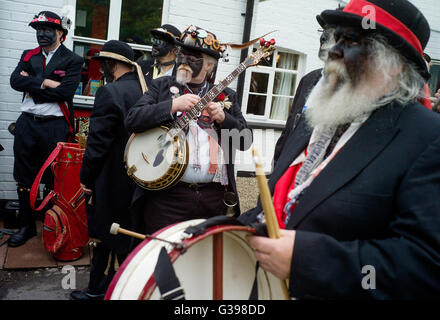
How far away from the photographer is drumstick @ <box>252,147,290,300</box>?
3.43ft

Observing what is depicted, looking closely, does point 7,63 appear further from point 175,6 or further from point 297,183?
A: point 297,183

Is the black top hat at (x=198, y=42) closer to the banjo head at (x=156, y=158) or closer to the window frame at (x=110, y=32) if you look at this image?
the banjo head at (x=156, y=158)

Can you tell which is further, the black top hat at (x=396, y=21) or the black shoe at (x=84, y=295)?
the black shoe at (x=84, y=295)

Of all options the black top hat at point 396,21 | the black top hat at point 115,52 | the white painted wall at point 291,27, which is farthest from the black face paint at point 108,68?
the white painted wall at point 291,27

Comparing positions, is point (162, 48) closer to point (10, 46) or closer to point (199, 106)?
point (199, 106)

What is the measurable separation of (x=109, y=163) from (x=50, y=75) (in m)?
1.77

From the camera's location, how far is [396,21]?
4.48 ft

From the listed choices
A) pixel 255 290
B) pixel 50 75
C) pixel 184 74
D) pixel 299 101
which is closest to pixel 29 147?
pixel 50 75

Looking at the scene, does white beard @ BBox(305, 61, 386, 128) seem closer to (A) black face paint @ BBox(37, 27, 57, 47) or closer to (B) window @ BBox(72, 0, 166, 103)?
(A) black face paint @ BBox(37, 27, 57, 47)

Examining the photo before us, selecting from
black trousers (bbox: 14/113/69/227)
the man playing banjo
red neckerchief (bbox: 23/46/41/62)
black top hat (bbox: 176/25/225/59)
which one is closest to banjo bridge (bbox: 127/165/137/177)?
the man playing banjo

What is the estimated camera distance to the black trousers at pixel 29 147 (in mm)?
4145

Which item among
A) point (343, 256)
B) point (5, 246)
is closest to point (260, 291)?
point (343, 256)

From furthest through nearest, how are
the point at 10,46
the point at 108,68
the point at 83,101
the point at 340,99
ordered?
the point at 83,101 → the point at 10,46 → the point at 108,68 → the point at 340,99

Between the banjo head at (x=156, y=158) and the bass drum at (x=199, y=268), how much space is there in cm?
103
